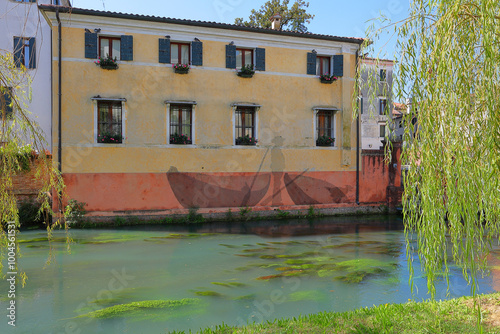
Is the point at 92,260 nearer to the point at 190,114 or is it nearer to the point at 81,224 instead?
the point at 81,224

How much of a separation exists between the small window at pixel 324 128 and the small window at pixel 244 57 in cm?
378

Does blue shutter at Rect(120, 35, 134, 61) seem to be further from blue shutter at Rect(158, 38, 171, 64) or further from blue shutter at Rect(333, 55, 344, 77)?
blue shutter at Rect(333, 55, 344, 77)

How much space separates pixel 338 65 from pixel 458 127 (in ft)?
46.5

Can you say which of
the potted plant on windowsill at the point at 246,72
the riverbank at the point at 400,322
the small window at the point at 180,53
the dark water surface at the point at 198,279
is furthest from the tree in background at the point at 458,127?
the small window at the point at 180,53

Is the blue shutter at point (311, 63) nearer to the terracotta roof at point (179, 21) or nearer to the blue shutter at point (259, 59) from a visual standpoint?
the terracotta roof at point (179, 21)

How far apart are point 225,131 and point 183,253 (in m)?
6.75

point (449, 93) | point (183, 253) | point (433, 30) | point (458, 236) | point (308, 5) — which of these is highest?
point (308, 5)

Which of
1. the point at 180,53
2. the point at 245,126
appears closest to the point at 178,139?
the point at 245,126

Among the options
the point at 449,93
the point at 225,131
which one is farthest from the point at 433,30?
the point at 225,131

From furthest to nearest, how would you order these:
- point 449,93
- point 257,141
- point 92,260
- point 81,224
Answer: point 257,141 → point 81,224 → point 92,260 → point 449,93

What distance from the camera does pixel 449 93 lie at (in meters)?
4.03

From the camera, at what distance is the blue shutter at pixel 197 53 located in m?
15.5

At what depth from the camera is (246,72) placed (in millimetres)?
16109

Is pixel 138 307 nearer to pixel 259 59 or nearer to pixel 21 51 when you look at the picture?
pixel 21 51
